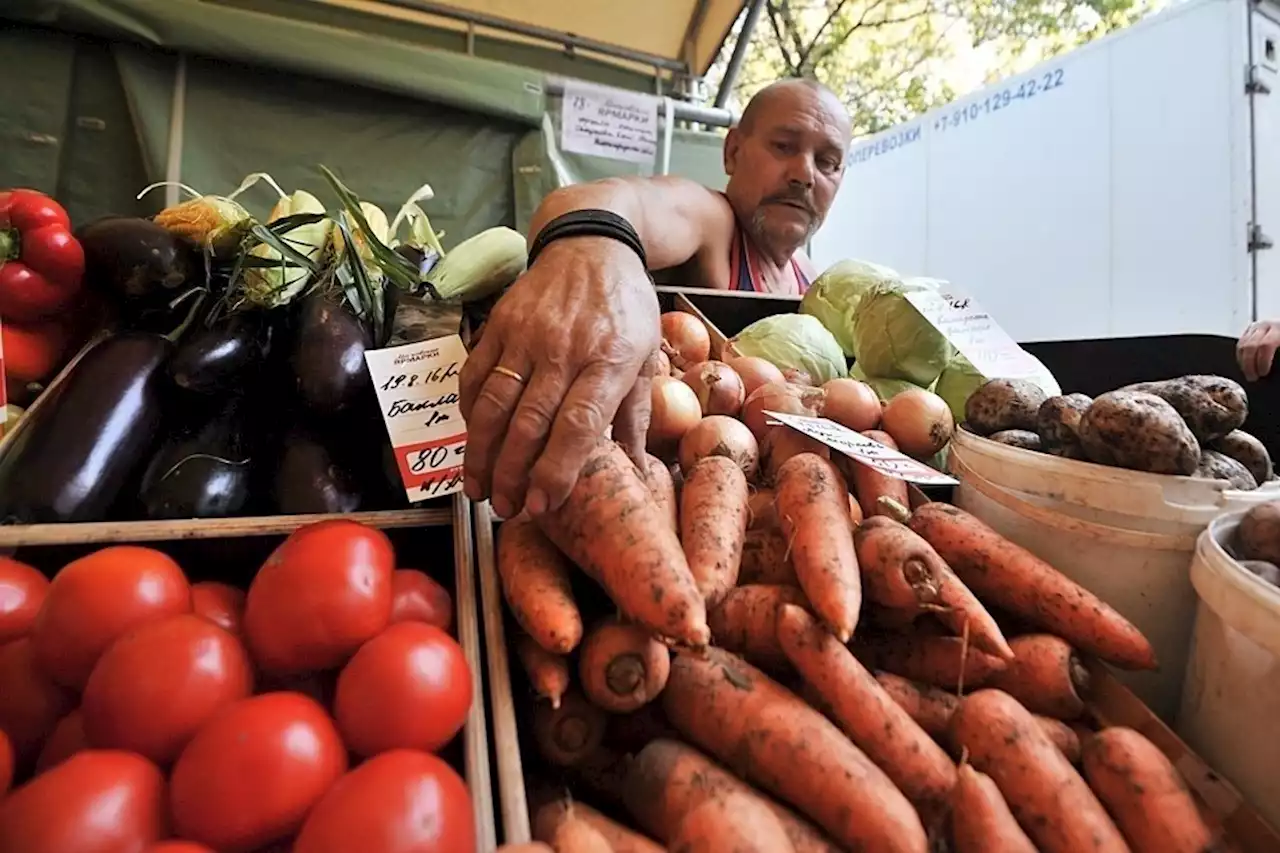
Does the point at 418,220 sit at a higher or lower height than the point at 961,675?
higher

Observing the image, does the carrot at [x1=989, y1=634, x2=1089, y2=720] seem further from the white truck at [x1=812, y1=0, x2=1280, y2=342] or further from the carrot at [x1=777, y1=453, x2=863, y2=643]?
the white truck at [x1=812, y1=0, x2=1280, y2=342]

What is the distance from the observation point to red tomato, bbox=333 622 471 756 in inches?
22.4

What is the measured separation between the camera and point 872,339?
4.81ft

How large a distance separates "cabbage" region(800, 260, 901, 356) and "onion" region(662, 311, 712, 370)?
391 mm

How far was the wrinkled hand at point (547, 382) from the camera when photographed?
65cm

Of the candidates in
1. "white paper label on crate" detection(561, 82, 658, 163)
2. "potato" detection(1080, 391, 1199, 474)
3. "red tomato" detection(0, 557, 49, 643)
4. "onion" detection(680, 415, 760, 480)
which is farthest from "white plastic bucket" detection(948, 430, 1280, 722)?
"white paper label on crate" detection(561, 82, 658, 163)

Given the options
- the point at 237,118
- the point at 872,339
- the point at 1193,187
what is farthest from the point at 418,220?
the point at 1193,187

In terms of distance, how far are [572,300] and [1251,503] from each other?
80 cm

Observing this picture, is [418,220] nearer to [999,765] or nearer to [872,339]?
[872,339]

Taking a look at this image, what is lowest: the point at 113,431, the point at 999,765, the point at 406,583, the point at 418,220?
the point at 999,765

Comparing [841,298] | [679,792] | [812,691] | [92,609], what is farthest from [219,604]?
[841,298]

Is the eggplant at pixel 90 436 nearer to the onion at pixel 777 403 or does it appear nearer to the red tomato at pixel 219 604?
the red tomato at pixel 219 604

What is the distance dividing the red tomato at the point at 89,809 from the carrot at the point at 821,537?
57 centimetres

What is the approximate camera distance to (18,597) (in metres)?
0.70
